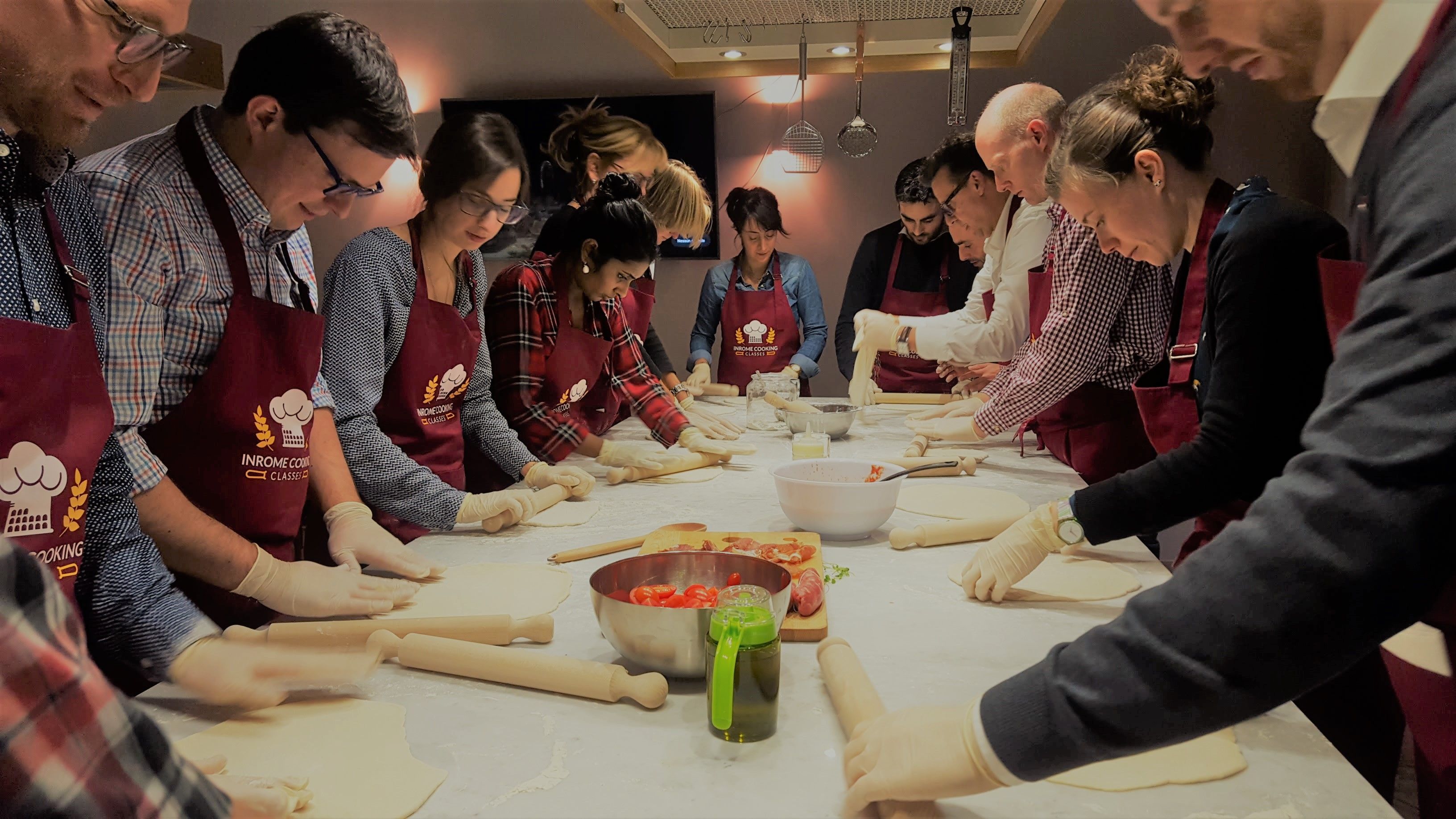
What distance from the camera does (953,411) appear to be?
3.28 metres

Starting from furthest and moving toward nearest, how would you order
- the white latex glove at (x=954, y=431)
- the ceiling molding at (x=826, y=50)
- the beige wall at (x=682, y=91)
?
1. the beige wall at (x=682, y=91)
2. the ceiling molding at (x=826, y=50)
3. the white latex glove at (x=954, y=431)

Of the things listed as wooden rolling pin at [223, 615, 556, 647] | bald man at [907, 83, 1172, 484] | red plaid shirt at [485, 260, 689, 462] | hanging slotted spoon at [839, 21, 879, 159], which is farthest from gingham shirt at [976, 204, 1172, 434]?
hanging slotted spoon at [839, 21, 879, 159]

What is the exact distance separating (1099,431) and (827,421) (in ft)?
2.81

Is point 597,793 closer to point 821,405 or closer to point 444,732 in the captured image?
point 444,732

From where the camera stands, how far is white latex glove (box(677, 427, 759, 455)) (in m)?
2.59

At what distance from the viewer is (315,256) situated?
6133 millimetres

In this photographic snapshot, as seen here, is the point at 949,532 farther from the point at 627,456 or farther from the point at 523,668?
the point at 627,456

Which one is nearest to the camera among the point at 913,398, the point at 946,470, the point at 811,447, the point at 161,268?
the point at 161,268

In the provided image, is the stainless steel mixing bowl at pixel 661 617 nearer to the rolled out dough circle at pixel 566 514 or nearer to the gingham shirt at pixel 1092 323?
the rolled out dough circle at pixel 566 514

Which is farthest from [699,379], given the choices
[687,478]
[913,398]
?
[687,478]

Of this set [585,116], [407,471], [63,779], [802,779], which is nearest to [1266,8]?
[802,779]

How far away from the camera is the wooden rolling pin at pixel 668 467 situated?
2.38 meters

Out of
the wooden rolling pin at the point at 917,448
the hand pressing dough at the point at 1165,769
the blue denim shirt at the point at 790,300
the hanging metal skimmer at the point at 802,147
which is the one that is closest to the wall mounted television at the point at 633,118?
the hanging metal skimmer at the point at 802,147

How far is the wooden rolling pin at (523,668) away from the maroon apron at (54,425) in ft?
1.32
